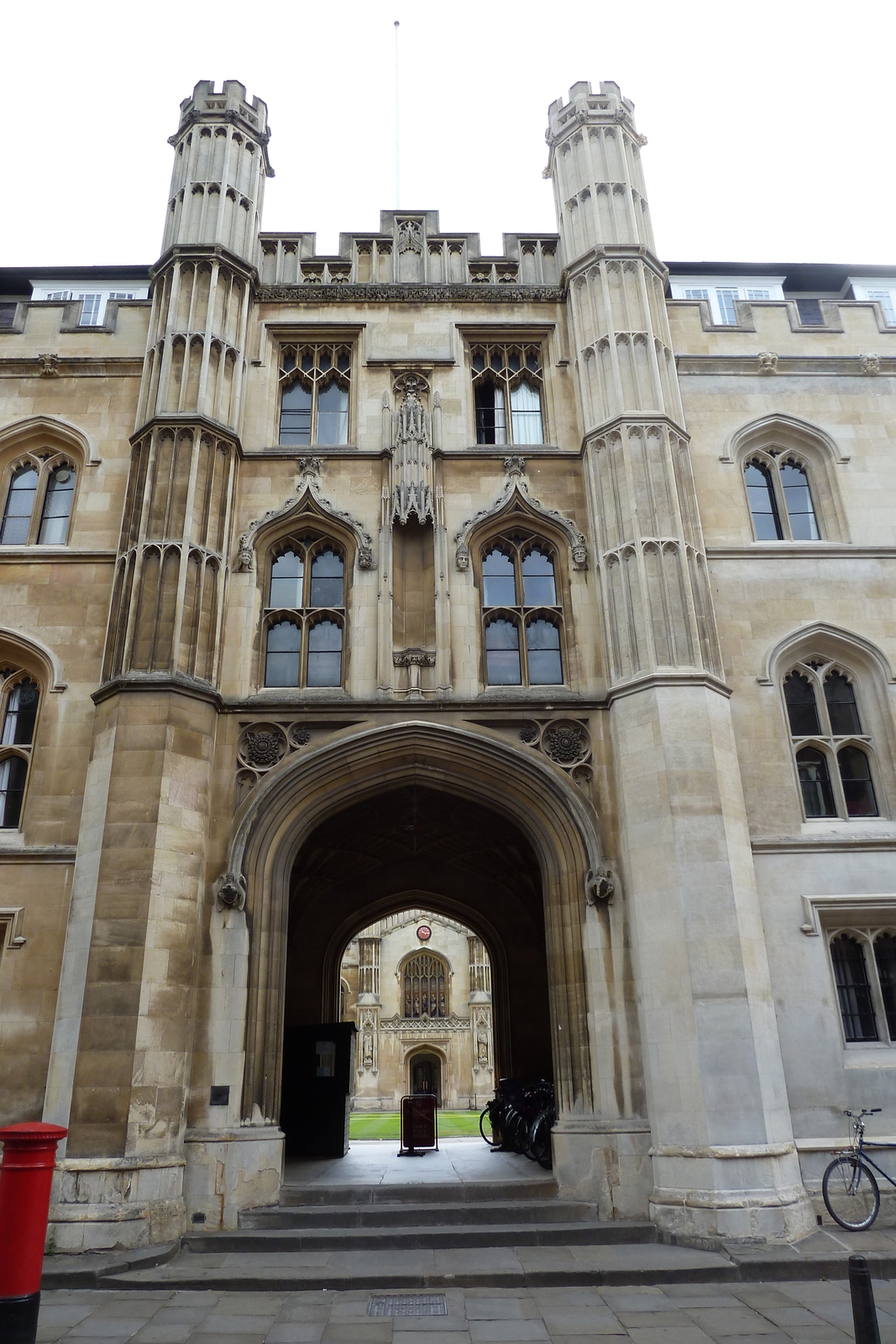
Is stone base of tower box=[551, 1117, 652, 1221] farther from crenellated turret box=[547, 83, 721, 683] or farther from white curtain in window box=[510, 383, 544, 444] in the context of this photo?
→ white curtain in window box=[510, 383, 544, 444]

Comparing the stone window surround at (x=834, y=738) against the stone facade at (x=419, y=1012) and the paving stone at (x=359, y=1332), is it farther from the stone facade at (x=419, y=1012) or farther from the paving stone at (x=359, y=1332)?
the stone facade at (x=419, y=1012)

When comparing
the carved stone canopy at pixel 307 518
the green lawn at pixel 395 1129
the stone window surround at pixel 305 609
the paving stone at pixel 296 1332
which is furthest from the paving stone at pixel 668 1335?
the green lawn at pixel 395 1129

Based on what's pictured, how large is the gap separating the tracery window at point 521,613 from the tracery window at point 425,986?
111ft

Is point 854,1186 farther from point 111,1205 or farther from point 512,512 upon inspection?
point 512,512

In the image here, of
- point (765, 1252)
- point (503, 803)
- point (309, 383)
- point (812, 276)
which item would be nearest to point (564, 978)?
point (503, 803)

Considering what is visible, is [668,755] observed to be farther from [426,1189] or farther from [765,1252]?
[426,1189]

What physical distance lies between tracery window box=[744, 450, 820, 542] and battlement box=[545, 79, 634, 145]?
649 centimetres

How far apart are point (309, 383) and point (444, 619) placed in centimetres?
513

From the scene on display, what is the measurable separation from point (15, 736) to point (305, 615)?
4.26 meters

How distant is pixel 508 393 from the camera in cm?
1490

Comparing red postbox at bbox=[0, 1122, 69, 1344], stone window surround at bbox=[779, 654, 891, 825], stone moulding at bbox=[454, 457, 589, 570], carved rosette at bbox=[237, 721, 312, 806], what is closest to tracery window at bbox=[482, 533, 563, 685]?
stone moulding at bbox=[454, 457, 589, 570]

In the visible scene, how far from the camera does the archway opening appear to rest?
1501cm

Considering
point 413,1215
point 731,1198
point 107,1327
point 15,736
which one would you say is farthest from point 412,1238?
point 15,736

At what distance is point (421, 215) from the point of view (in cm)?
1605
